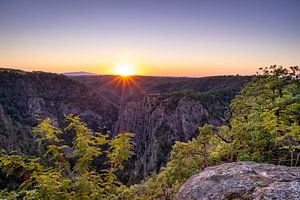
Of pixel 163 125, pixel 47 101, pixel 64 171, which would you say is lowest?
pixel 163 125

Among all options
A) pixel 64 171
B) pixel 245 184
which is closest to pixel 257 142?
pixel 245 184

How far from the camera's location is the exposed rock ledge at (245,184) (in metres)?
5.31

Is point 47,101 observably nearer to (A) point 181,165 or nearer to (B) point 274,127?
(A) point 181,165

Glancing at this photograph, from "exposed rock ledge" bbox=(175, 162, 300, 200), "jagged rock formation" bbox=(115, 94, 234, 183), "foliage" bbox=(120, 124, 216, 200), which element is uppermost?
"exposed rock ledge" bbox=(175, 162, 300, 200)

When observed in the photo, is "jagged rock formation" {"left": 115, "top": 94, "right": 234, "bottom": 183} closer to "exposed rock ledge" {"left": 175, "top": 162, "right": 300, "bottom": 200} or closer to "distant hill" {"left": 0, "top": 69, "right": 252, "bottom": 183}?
"distant hill" {"left": 0, "top": 69, "right": 252, "bottom": 183}

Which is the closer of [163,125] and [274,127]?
[274,127]

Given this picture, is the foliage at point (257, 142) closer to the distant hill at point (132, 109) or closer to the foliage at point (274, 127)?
the foliage at point (274, 127)

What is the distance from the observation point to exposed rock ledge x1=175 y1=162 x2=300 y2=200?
531cm

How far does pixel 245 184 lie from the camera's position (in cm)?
590

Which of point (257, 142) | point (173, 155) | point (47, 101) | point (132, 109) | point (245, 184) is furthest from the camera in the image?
point (47, 101)

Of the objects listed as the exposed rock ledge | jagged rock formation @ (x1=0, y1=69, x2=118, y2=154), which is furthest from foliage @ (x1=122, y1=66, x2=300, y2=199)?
jagged rock formation @ (x1=0, y1=69, x2=118, y2=154)

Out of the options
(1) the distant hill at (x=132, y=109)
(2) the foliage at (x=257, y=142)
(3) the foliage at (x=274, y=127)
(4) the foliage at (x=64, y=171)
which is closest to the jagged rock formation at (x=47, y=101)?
(1) the distant hill at (x=132, y=109)

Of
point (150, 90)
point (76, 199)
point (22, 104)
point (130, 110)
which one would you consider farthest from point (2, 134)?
point (76, 199)

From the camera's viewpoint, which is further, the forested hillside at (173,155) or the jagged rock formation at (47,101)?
the jagged rock formation at (47,101)
